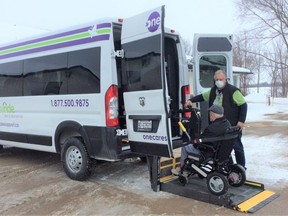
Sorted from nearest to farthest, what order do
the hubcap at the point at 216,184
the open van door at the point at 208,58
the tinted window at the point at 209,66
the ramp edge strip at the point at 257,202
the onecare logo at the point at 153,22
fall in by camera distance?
the ramp edge strip at the point at 257,202, the onecare logo at the point at 153,22, the hubcap at the point at 216,184, the open van door at the point at 208,58, the tinted window at the point at 209,66

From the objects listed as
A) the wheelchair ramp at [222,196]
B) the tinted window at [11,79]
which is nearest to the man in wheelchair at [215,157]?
the wheelchair ramp at [222,196]

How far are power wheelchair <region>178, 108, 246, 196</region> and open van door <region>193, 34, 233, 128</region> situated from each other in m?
2.41

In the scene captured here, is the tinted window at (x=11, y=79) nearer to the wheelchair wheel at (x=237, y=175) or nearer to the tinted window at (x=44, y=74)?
the tinted window at (x=44, y=74)

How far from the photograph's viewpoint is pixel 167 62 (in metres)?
6.00

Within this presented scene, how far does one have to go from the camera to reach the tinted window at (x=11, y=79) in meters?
6.76

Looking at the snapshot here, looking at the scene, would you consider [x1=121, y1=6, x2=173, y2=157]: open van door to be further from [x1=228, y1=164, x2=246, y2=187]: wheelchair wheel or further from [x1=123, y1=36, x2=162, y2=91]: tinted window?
[x1=228, y1=164, x2=246, y2=187]: wheelchair wheel

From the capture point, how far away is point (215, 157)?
479 centimetres

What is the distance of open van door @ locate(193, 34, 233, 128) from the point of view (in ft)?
24.7

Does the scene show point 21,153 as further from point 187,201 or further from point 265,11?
point 265,11

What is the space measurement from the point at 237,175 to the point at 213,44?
3.58m

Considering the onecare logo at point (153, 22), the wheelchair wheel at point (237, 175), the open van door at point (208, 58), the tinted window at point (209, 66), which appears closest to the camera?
the onecare logo at point (153, 22)

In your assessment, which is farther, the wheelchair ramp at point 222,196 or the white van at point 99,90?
the white van at point 99,90

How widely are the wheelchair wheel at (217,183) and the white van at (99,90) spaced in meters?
0.67

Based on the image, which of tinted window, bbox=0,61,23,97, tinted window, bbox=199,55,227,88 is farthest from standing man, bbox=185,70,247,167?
tinted window, bbox=0,61,23,97
